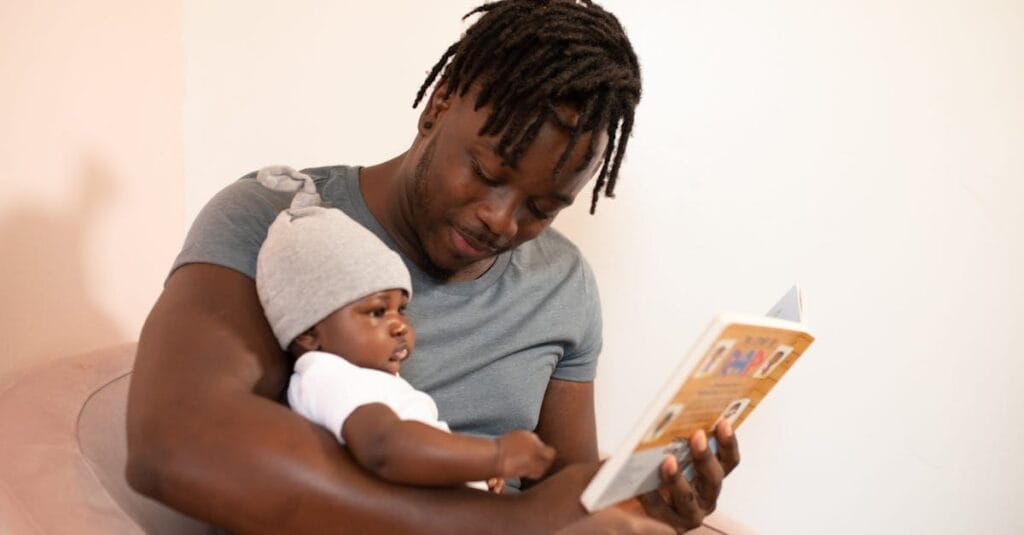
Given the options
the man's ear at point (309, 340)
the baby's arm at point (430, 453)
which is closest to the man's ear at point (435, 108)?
the man's ear at point (309, 340)

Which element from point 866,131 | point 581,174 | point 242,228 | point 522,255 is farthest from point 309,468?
point 866,131

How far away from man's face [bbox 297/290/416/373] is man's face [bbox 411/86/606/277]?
0.17m

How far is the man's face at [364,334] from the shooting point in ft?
3.90

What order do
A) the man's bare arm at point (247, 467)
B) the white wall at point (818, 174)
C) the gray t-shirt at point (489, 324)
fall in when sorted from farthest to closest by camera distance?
the white wall at point (818, 174)
the gray t-shirt at point (489, 324)
the man's bare arm at point (247, 467)

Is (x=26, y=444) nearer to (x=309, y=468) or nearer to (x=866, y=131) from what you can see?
(x=309, y=468)

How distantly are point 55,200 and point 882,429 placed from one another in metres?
1.69

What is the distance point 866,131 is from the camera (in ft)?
6.75

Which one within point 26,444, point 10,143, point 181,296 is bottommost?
point 26,444

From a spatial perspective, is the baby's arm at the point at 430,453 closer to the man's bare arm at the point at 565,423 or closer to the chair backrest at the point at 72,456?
the chair backrest at the point at 72,456

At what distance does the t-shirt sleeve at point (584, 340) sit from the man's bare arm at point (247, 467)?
59 centimetres

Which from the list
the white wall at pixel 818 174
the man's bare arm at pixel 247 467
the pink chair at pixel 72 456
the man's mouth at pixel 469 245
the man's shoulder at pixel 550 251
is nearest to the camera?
the man's bare arm at pixel 247 467

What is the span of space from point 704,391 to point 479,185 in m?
0.41

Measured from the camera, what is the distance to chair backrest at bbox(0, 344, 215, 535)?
1133 millimetres

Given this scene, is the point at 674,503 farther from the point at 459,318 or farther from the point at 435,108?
the point at 435,108
